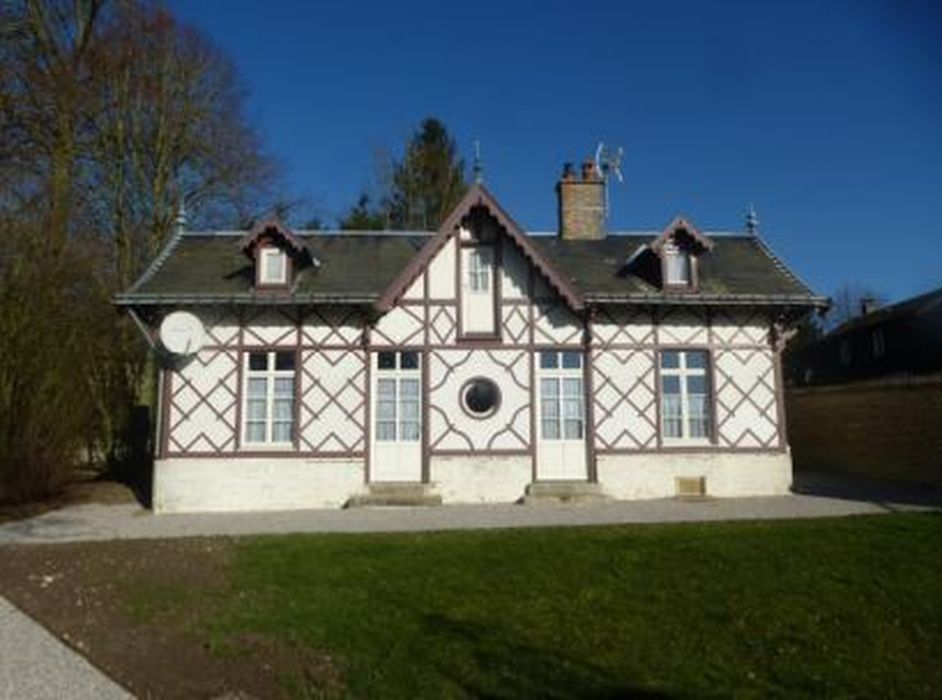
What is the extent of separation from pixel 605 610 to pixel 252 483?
921 centimetres

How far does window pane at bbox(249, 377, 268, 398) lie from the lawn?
4888mm

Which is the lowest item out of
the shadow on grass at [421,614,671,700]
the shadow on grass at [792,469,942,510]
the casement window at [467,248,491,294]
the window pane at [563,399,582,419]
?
the shadow on grass at [421,614,671,700]

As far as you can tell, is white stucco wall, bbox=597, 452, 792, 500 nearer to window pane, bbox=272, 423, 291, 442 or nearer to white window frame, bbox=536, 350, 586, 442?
white window frame, bbox=536, 350, 586, 442

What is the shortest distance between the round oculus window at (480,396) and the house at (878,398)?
29.0 ft

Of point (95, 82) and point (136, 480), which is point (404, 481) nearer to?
point (136, 480)

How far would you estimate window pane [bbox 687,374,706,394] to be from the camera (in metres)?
16.4

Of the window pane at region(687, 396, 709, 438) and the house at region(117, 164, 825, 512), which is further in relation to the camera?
the window pane at region(687, 396, 709, 438)

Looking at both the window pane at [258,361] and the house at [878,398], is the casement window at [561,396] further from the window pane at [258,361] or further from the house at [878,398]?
the house at [878,398]

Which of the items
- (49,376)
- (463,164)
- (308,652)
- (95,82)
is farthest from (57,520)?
(463,164)

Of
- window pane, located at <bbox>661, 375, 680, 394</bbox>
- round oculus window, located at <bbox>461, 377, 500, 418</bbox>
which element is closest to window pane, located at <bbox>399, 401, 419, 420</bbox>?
round oculus window, located at <bbox>461, 377, 500, 418</bbox>

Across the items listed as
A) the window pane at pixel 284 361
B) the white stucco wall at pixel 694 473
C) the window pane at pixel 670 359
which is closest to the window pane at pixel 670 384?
the window pane at pixel 670 359

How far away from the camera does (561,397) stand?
16.1m

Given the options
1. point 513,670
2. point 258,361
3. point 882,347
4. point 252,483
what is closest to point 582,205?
point 258,361

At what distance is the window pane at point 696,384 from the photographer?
53.7 feet
